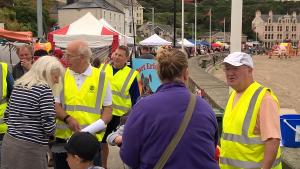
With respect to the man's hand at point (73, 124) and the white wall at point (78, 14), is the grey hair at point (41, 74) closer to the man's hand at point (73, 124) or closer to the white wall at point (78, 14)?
the man's hand at point (73, 124)

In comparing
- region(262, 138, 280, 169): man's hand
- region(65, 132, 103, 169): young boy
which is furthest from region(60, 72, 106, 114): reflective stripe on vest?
region(262, 138, 280, 169): man's hand

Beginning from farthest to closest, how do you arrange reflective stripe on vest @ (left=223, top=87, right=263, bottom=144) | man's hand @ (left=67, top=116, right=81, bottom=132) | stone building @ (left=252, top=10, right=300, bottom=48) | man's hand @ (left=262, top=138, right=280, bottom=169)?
stone building @ (left=252, top=10, right=300, bottom=48) < man's hand @ (left=67, top=116, right=81, bottom=132) < reflective stripe on vest @ (left=223, top=87, right=263, bottom=144) < man's hand @ (left=262, top=138, right=280, bottom=169)

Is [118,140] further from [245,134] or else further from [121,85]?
[121,85]

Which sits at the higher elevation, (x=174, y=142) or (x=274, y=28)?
(x=274, y=28)

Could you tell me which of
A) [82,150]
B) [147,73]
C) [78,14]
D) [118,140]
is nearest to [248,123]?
[118,140]

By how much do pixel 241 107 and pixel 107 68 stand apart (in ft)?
11.2

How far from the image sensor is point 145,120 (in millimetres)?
2928

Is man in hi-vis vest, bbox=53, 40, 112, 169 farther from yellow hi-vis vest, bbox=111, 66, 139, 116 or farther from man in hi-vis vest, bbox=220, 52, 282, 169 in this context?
yellow hi-vis vest, bbox=111, 66, 139, 116

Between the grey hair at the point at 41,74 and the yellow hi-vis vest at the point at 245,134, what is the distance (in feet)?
5.45

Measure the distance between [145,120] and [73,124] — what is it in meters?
2.06

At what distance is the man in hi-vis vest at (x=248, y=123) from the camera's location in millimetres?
3645

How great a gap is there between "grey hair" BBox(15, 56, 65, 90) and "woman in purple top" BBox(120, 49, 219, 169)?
1.63 m

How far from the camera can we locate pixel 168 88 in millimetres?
3021

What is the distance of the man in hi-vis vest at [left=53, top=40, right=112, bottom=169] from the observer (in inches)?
192
